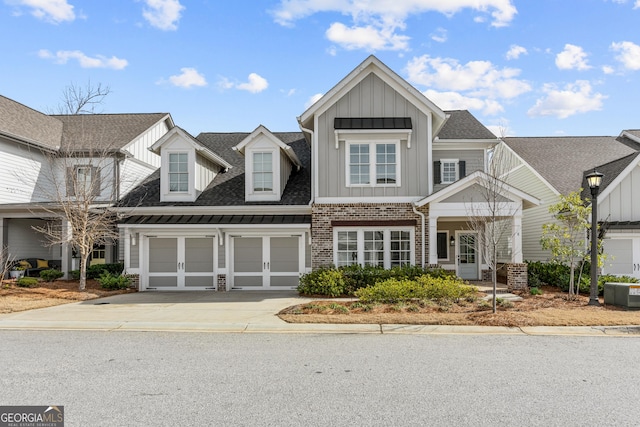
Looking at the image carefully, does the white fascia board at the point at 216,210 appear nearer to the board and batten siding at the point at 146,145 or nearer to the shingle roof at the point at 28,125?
the board and batten siding at the point at 146,145

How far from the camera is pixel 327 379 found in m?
6.56

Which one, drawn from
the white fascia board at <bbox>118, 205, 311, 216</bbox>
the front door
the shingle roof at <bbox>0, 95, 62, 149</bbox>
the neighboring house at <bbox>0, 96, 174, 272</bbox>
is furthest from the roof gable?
the shingle roof at <bbox>0, 95, 62, 149</bbox>

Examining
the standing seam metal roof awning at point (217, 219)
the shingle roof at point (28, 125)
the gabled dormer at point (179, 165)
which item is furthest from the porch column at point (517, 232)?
the shingle roof at point (28, 125)

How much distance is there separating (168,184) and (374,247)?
840 cm

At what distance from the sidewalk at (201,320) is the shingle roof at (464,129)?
988 centimetres

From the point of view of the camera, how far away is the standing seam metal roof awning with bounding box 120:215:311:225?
17.3 m

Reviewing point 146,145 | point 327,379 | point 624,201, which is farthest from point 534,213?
point 146,145

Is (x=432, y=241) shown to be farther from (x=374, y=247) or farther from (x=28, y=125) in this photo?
(x=28, y=125)

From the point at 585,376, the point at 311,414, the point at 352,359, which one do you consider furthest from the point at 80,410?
the point at 585,376

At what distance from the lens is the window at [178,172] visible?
1823cm

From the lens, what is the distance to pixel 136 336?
9.82m

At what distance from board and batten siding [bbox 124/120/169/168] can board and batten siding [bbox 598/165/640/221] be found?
21002 mm

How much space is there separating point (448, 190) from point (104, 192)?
1642 cm

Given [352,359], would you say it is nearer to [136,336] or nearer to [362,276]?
[136,336]
